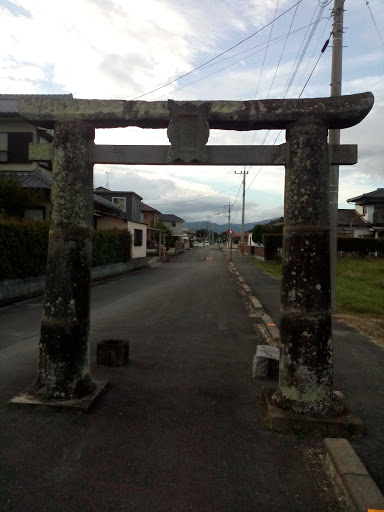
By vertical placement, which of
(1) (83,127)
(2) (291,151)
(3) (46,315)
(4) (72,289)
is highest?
(1) (83,127)

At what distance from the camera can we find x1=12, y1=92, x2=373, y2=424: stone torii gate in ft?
12.0

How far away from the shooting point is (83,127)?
13.0 ft

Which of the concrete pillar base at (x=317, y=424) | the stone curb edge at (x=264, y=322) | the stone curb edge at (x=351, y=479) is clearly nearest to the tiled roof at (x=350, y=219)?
the stone curb edge at (x=264, y=322)

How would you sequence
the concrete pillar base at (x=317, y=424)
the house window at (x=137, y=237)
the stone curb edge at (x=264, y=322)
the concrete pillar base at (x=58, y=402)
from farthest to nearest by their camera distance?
the house window at (x=137, y=237), the stone curb edge at (x=264, y=322), the concrete pillar base at (x=58, y=402), the concrete pillar base at (x=317, y=424)

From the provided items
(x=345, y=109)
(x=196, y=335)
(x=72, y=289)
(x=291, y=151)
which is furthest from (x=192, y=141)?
(x=196, y=335)

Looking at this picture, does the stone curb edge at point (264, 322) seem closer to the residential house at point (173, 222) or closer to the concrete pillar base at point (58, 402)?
the concrete pillar base at point (58, 402)

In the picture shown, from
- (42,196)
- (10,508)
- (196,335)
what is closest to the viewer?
(10,508)

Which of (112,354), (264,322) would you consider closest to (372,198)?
(264,322)

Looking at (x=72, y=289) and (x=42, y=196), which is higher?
(x=42, y=196)

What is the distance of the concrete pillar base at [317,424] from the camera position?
345 cm

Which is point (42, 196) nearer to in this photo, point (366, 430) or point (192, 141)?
point (192, 141)

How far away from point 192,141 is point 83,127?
1.21 m

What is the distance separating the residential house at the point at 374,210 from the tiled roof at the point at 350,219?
646 mm

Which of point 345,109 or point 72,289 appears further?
point 72,289
